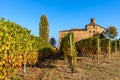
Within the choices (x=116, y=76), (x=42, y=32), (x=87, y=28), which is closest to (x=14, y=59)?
(x=116, y=76)

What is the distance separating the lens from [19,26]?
12406 mm

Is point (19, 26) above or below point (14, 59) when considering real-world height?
above

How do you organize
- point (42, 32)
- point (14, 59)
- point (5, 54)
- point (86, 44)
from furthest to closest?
point (42, 32)
point (86, 44)
point (14, 59)
point (5, 54)

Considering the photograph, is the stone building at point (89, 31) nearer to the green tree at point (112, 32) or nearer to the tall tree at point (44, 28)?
the green tree at point (112, 32)

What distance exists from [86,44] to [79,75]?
35.7 ft

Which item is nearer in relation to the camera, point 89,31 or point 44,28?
point 44,28

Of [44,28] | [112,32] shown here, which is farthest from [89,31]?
[44,28]

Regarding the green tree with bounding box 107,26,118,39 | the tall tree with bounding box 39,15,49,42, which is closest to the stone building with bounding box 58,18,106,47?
the green tree with bounding box 107,26,118,39

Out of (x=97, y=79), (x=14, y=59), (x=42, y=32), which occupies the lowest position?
(x=97, y=79)

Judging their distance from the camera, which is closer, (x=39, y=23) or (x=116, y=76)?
(x=116, y=76)

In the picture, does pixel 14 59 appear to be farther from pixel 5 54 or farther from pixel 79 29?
pixel 79 29

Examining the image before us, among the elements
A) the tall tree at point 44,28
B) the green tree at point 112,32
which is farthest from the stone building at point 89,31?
the tall tree at point 44,28

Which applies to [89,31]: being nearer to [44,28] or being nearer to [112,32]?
[112,32]

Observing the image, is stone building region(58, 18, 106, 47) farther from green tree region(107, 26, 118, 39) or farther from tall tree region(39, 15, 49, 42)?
tall tree region(39, 15, 49, 42)
